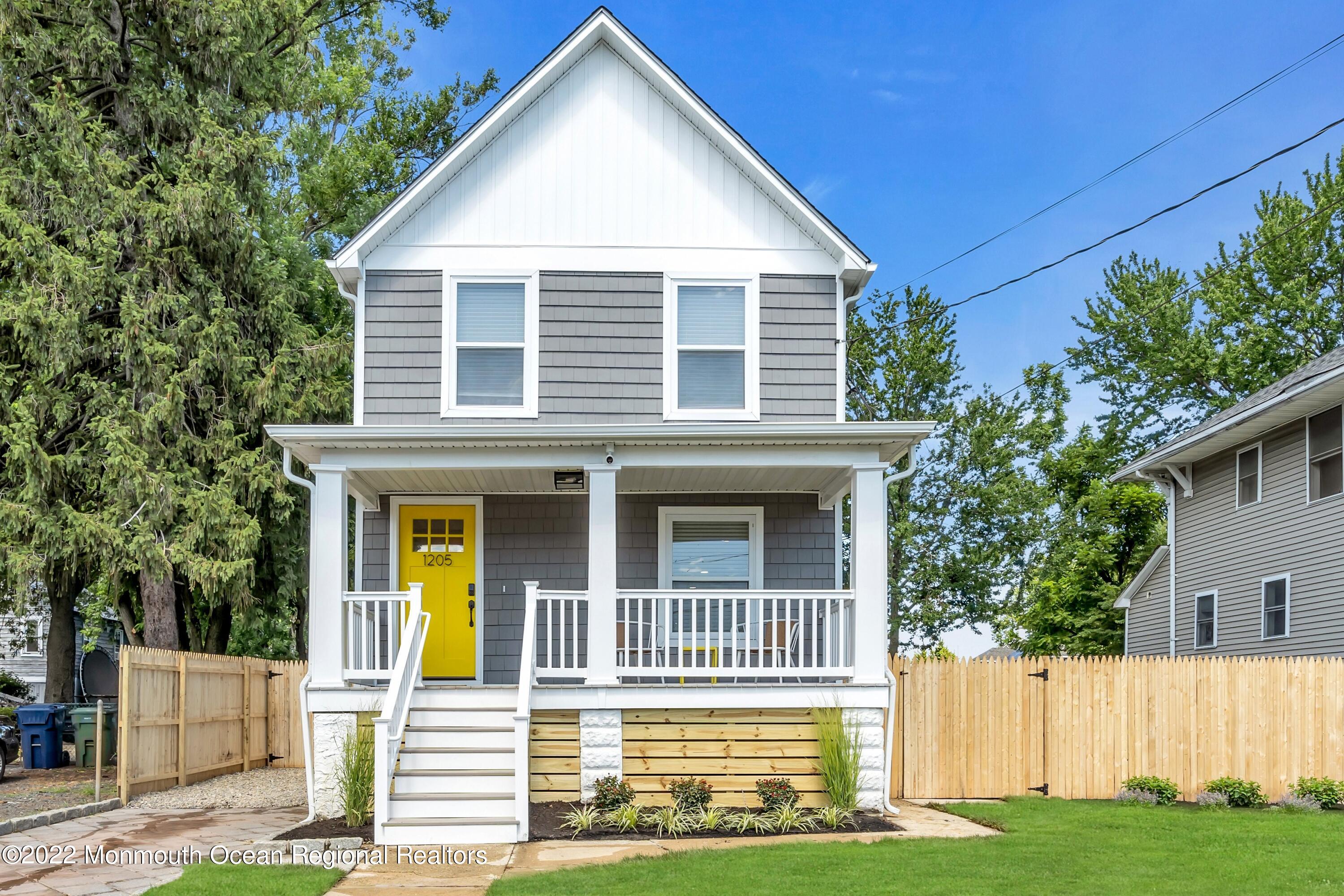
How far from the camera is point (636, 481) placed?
1273 cm

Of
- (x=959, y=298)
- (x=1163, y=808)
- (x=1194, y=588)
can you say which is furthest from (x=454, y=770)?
(x=959, y=298)

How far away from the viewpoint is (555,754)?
10688mm

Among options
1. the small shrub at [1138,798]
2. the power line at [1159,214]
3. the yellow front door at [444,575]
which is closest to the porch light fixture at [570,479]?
the yellow front door at [444,575]

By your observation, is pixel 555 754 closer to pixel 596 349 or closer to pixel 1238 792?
pixel 596 349

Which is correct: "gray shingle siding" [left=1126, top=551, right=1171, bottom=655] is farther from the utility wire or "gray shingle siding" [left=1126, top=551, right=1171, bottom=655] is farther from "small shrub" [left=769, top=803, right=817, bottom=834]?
"small shrub" [left=769, top=803, right=817, bottom=834]

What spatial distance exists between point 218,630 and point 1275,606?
631 inches

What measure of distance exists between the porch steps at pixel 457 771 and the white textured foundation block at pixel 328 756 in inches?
23.9

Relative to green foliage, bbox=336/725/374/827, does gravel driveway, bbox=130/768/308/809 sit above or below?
below

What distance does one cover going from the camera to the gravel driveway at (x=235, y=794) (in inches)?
468

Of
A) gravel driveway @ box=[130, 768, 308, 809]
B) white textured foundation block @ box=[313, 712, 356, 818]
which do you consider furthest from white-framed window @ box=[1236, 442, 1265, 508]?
gravel driveway @ box=[130, 768, 308, 809]

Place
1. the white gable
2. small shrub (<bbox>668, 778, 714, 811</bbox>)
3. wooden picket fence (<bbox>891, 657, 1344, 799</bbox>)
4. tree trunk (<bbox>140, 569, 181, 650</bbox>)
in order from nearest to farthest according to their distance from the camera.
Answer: small shrub (<bbox>668, 778, 714, 811</bbox>) < wooden picket fence (<bbox>891, 657, 1344, 799</bbox>) < the white gable < tree trunk (<bbox>140, 569, 181, 650</bbox>)

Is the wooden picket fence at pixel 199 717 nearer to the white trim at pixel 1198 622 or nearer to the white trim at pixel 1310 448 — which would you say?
the white trim at pixel 1198 622

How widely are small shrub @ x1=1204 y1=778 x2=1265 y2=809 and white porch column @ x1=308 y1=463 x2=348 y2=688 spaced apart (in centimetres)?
882

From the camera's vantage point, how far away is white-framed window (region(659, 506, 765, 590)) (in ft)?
42.9
